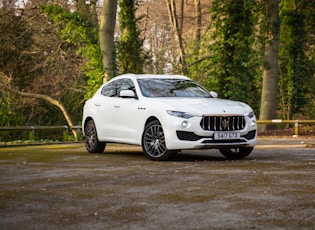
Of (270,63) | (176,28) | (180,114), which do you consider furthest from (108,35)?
(180,114)

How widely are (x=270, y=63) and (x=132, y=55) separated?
275 inches

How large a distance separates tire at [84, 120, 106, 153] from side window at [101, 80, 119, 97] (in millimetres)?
738

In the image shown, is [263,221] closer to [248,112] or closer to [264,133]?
[248,112]

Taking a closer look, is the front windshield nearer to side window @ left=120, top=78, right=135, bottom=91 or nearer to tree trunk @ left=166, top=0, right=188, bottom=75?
side window @ left=120, top=78, right=135, bottom=91

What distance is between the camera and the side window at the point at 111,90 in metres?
14.7

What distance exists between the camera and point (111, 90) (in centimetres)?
1494

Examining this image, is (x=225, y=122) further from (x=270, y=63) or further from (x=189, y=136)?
(x=270, y=63)

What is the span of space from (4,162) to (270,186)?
6268 millimetres

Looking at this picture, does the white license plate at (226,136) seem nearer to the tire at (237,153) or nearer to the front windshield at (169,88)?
the tire at (237,153)

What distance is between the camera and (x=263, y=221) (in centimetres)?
591

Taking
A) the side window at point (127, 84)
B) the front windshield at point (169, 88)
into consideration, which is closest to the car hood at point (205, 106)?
the front windshield at point (169, 88)

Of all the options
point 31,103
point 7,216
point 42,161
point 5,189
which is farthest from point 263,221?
point 31,103

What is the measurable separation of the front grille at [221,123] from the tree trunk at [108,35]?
1680cm

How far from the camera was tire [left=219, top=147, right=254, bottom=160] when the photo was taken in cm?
1333
